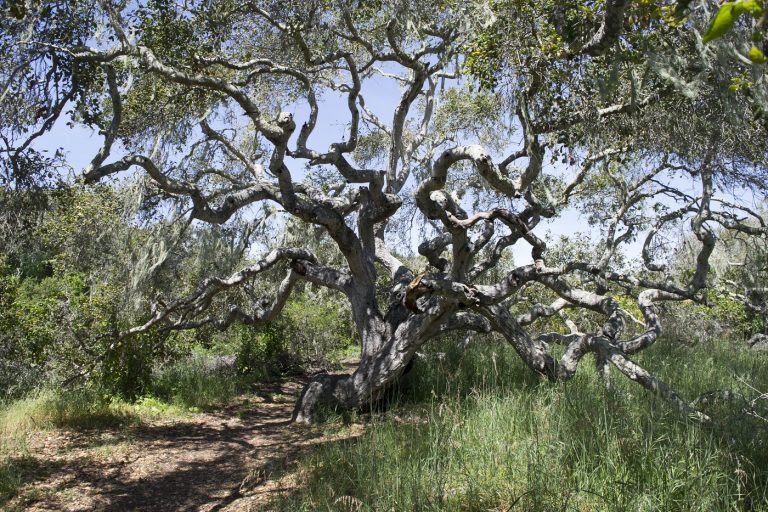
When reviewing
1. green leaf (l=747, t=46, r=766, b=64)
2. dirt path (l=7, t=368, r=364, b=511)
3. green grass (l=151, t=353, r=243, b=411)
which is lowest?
dirt path (l=7, t=368, r=364, b=511)

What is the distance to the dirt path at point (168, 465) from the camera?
4773 mm

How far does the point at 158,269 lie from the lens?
8.99m

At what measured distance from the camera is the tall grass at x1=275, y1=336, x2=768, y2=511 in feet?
9.91

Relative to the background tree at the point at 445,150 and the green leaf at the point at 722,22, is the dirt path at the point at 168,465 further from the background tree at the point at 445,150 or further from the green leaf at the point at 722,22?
the green leaf at the point at 722,22

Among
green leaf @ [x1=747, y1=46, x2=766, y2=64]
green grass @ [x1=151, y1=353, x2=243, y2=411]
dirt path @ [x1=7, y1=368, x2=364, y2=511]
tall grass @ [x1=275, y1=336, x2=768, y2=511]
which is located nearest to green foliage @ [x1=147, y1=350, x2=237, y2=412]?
green grass @ [x1=151, y1=353, x2=243, y2=411]

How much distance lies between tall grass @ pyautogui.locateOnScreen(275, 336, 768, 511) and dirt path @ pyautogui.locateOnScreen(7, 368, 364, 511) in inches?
28.6

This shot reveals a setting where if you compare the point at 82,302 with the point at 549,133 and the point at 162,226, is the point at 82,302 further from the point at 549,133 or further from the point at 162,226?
the point at 549,133

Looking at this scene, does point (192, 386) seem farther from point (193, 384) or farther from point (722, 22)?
point (722, 22)

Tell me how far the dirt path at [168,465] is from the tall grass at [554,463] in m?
0.73

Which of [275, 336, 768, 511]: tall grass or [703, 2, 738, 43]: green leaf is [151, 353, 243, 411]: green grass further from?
[703, 2, 738, 43]: green leaf

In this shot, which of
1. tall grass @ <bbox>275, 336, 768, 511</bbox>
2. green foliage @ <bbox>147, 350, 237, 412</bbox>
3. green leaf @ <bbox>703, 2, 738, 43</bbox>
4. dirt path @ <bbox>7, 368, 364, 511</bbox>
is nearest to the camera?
green leaf @ <bbox>703, 2, 738, 43</bbox>

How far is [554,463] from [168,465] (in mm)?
4097

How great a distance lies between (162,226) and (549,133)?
19.6ft

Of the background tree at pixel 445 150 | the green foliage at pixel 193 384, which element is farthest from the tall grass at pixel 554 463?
the green foliage at pixel 193 384
